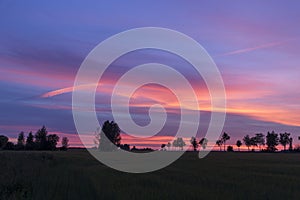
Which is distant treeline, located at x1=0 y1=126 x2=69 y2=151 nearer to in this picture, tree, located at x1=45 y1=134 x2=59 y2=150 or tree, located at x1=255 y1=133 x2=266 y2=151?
tree, located at x1=45 y1=134 x2=59 y2=150

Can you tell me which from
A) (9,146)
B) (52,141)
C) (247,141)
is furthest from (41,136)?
(247,141)

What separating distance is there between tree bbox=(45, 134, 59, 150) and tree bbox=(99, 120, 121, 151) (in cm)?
1692

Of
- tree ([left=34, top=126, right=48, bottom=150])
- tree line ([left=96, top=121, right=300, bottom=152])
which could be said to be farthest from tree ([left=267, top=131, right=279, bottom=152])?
tree ([left=34, top=126, right=48, bottom=150])

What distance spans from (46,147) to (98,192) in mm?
125975

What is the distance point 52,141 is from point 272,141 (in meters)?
98.2

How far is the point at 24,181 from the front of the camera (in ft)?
55.6

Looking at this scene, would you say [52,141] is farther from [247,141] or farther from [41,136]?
[247,141]

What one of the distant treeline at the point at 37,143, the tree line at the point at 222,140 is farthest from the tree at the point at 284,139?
the distant treeline at the point at 37,143

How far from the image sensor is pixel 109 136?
13925cm

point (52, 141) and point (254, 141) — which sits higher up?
point (254, 141)

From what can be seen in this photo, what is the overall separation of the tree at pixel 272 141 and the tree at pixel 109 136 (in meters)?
76.3

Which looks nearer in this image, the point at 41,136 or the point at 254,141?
the point at 41,136

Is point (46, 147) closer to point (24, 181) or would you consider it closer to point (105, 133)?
point (105, 133)

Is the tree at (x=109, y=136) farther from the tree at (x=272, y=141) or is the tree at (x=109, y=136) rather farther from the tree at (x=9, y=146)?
the tree at (x=272, y=141)
